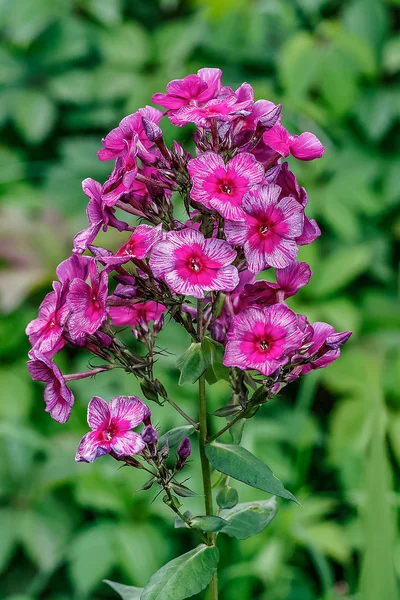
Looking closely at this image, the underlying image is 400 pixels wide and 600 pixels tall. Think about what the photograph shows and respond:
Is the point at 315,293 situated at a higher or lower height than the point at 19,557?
higher

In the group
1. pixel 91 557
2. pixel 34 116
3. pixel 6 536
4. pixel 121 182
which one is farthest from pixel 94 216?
pixel 34 116

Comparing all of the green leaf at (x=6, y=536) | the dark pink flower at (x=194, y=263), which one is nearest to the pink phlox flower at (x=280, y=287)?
the dark pink flower at (x=194, y=263)

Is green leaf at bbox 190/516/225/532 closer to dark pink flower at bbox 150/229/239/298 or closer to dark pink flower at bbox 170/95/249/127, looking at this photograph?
→ dark pink flower at bbox 150/229/239/298

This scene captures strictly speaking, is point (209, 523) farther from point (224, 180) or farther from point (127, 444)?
point (224, 180)

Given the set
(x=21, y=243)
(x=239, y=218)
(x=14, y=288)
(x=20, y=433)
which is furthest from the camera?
(x=21, y=243)

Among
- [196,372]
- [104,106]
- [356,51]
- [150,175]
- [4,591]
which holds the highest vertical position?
[150,175]

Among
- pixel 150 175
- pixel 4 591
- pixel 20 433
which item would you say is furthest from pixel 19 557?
pixel 150 175

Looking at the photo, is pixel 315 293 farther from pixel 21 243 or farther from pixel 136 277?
pixel 136 277

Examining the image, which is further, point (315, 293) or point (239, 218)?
point (315, 293)
